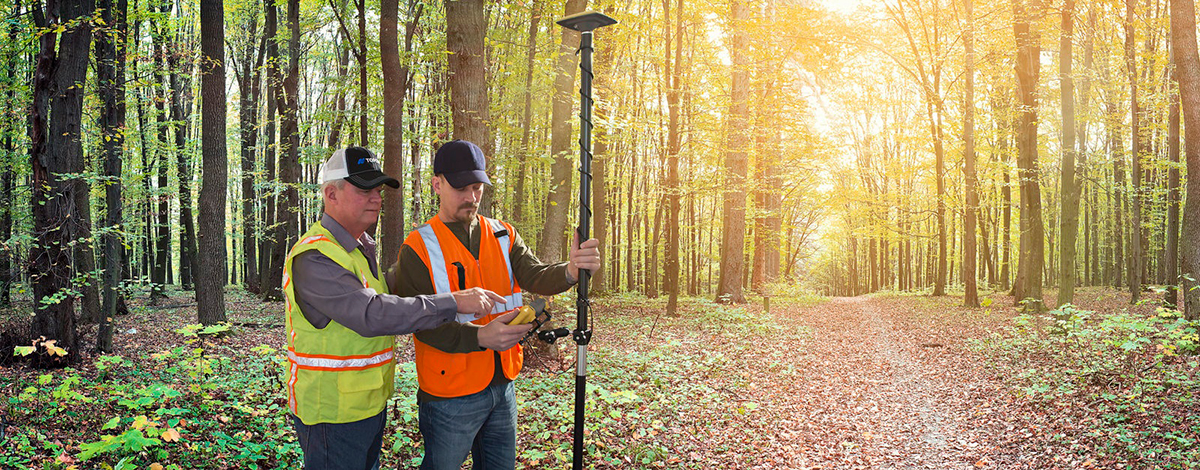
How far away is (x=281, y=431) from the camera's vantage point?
15.6ft

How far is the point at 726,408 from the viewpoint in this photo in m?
7.01

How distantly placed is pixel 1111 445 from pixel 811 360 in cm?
505

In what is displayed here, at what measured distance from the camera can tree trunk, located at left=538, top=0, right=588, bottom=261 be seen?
9.38 m

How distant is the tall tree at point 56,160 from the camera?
758 centimetres

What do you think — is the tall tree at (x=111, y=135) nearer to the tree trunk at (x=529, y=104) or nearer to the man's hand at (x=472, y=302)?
the tree trunk at (x=529, y=104)

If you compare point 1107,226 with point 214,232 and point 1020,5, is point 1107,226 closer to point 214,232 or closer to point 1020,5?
point 1020,5

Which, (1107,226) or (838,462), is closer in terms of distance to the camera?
(838,462)

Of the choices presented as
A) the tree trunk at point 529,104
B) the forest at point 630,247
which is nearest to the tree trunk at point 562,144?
the forest at point 630,247

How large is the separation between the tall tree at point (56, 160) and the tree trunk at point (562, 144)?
598 cm

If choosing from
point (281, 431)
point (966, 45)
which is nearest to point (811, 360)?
point (281, 431)

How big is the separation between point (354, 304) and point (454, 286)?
0.54 meters

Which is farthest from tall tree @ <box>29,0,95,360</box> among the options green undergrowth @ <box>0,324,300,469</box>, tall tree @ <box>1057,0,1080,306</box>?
tall tree @ <box>1057,0,1080,306</box>

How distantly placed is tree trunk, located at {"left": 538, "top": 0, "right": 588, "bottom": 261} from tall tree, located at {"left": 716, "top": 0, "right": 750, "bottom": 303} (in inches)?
225

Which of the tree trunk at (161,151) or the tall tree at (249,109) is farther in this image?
the tall tree at (249,109)
